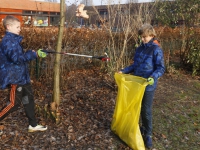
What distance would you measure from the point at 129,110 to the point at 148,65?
61 centimetres

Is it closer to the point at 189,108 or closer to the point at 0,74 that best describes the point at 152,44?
the point at 0,74

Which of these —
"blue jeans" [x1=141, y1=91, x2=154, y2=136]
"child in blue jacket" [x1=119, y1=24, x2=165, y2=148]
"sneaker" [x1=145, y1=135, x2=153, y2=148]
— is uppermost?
"child in blue jacket" [x1=119, y1=24, x2=165, y2=148]

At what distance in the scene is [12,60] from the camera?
9.04ft

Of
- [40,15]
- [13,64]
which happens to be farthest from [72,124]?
[40,15]

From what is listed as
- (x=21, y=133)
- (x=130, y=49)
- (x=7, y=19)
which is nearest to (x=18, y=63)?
(x=7, y=19)

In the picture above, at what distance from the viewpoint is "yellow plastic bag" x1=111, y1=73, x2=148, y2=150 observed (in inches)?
109

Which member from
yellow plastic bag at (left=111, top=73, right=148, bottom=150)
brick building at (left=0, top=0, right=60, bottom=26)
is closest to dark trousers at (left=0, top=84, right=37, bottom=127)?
yellow plastic bag at (left=111, top=73, right=148, bottom=150)

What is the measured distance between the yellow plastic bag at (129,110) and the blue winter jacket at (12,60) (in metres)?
1.19

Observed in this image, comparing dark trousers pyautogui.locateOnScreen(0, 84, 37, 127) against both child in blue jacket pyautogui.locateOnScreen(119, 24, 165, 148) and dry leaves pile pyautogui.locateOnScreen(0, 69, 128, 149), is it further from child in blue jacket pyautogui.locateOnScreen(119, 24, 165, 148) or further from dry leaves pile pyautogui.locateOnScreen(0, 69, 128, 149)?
child in blue jacket pyautogui.locateOnScreen(119, 24, 165, 148)

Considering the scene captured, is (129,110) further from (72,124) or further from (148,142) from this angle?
(72,124)

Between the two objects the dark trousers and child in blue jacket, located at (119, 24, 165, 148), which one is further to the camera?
the dark trousers

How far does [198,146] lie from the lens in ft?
10.8

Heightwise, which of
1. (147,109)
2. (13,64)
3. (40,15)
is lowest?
(147,109)

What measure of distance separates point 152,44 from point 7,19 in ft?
5.88
